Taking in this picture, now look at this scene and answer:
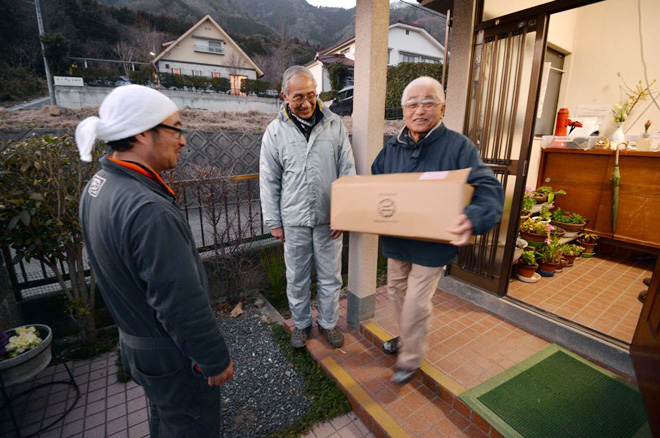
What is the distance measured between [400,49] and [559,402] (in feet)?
87.8

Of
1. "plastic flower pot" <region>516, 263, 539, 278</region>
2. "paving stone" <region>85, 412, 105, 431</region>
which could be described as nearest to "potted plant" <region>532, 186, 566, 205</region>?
"plastic flower pot" <region>516, 263, 539, 278</region>

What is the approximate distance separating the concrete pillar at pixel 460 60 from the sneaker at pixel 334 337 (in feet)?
7.24

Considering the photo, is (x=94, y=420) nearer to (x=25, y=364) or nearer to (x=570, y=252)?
(x=25, y=364)

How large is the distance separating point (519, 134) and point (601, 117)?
2.53 metres

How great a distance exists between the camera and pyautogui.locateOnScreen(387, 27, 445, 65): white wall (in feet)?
78.0

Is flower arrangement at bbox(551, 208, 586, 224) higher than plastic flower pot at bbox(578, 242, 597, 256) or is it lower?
higher

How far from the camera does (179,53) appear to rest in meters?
26.7

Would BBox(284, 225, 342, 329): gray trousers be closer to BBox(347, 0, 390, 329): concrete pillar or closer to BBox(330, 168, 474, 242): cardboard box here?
BBox(347, 0, 390, 329): concrete pillar

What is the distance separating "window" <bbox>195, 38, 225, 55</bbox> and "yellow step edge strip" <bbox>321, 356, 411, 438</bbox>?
104ft

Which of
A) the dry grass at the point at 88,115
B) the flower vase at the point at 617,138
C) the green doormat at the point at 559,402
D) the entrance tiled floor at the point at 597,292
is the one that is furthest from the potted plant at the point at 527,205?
the dry grass at the point at 88,115

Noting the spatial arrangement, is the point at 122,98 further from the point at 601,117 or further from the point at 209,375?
the point at 601,117

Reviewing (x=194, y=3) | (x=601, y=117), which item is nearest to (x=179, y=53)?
(x=194, y=3)

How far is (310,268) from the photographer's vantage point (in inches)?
97.9

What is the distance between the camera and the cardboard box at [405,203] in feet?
4.66
